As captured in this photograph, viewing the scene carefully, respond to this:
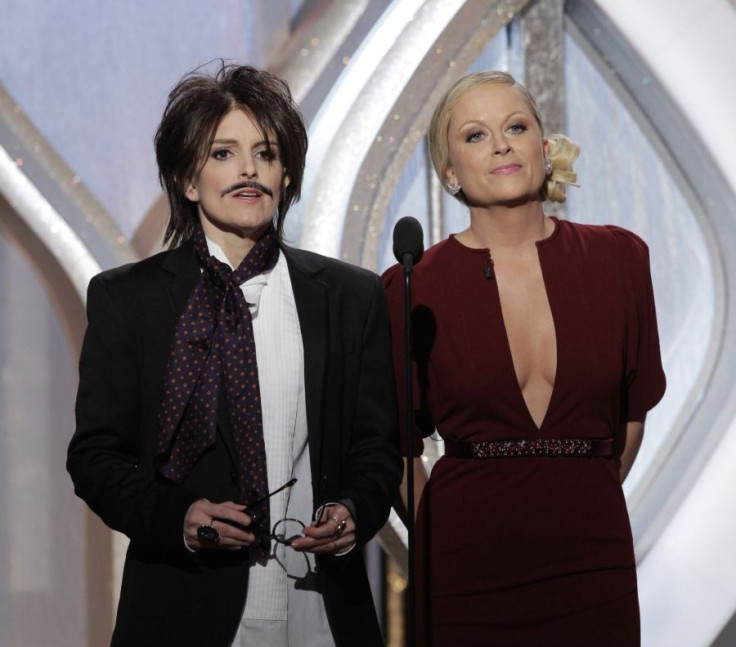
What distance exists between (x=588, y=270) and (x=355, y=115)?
974 mm

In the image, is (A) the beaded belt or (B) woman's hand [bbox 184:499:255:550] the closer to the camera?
(B) woman's hand [bbox 184:499:255:550]

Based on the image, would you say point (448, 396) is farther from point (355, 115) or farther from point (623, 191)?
point (623, 191)

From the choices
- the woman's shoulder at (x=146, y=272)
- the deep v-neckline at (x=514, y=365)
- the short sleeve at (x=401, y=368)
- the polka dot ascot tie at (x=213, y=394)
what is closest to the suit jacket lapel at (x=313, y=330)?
the polka dot ascot tie at (x=213, y=394)

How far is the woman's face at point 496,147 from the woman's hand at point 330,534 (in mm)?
896

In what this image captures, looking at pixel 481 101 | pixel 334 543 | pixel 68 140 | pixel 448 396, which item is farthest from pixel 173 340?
pixel 68 140

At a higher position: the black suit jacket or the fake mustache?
the fake mustache

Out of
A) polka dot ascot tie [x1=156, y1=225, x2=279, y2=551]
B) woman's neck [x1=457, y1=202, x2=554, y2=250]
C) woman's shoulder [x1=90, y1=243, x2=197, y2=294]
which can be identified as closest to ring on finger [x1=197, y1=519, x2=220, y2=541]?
polka dot ascot tie [x1=156, y1=225, x2=279, y2=551]

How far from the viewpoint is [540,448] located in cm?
257

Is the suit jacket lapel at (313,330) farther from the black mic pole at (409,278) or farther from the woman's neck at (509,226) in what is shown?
the woman's neck at (509,226)

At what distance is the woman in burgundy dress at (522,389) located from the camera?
2545 millimetres

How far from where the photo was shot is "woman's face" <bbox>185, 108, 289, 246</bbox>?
2371 mm

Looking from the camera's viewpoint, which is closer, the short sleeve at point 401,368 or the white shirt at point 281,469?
the white shirt at point 281,469

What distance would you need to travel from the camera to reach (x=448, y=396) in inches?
105

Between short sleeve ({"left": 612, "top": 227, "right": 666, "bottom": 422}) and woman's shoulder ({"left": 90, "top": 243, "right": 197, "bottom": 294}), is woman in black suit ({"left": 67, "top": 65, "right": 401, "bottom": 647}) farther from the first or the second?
short sleeve ({"left": 612, "top": 227, "right": 666, "bottom": 422})
